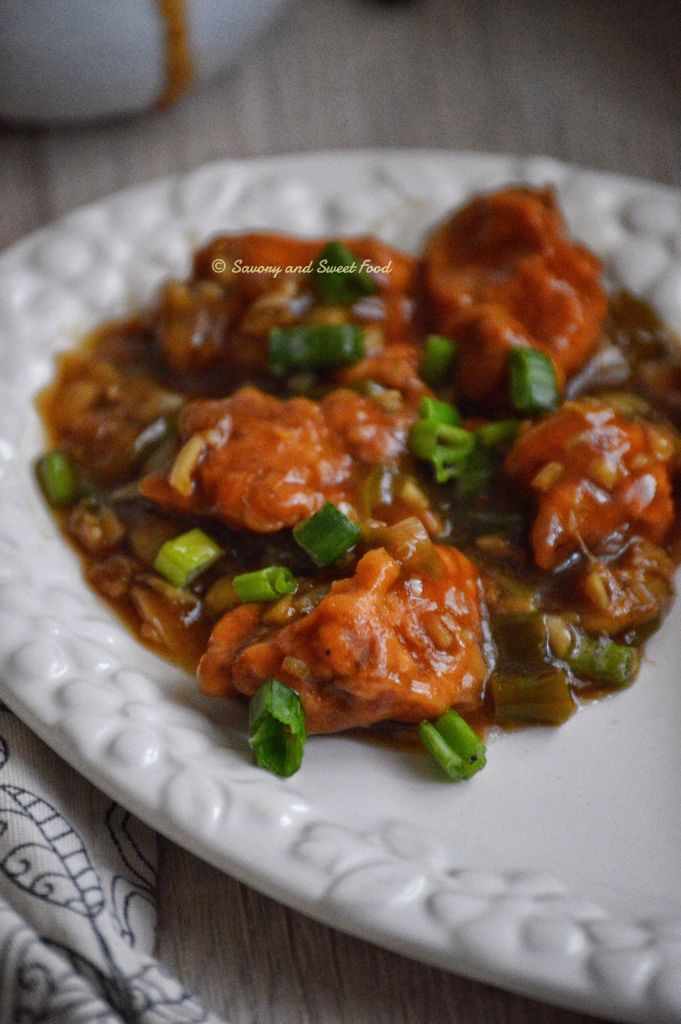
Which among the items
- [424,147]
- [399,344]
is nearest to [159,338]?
[399,344]

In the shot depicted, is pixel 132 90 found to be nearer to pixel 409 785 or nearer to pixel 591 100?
pixel 591 100

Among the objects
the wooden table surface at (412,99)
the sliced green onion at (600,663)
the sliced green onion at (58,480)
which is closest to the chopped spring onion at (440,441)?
the sliced green onion at (600,663)

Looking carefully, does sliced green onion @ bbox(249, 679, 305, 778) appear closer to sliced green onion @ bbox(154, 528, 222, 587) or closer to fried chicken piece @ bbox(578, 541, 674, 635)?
sliced green onion @ bbox(154, 528, 222, 587)

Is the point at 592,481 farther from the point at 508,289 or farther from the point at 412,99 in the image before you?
the point at 412,99

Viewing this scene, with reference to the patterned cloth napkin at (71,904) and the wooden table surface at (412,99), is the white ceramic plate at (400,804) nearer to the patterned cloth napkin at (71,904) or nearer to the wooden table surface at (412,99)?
the patterned cloth napkin at (71,904)

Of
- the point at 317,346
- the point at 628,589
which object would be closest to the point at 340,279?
the point at 317,346

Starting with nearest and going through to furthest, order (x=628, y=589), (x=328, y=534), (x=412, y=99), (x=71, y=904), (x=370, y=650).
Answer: (x=71, y=904)
(x=370, y=650)
(x=328, y=534)
(x=628, y=589)
(x=412, y=99)
